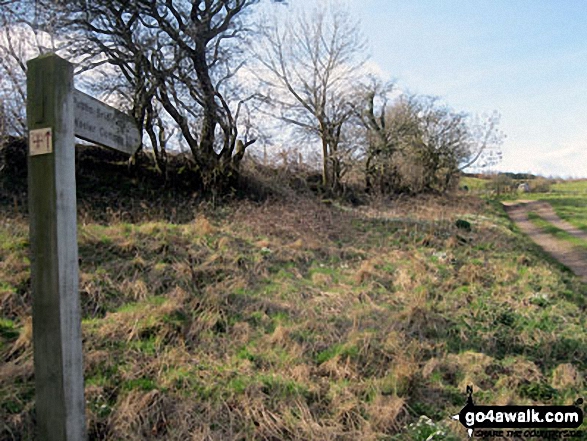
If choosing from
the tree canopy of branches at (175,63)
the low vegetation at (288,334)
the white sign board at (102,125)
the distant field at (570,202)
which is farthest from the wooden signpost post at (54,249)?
the distant field at (570,202)

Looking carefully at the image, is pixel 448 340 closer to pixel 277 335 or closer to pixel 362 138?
pixel 277 335

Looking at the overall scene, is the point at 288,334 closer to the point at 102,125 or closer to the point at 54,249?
the point at 54,249

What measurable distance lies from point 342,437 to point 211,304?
2.84 metres

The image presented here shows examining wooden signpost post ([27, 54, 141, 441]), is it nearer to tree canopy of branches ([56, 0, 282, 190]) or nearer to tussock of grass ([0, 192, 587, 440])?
tussock of grass ([0, 192, 587, 440])

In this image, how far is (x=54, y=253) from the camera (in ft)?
9.13

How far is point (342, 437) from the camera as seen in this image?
3.57 m

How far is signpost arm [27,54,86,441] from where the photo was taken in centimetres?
279

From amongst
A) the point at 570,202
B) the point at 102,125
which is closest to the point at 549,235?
the point at 570,202

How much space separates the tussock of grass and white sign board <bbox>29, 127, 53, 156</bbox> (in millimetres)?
2267

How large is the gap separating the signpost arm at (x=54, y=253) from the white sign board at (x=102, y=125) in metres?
0.12

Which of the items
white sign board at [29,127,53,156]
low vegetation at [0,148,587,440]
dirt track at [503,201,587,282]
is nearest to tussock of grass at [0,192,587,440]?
low vegetation at [0,148,587,440]

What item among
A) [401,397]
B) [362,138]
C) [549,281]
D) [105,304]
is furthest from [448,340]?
[362,138]

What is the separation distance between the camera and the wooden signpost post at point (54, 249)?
279 cm

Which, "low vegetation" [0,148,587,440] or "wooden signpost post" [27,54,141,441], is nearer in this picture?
"wooden signpost post" [27,54,141,441]
